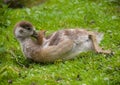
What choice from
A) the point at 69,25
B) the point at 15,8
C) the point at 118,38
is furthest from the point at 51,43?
the point at 15,8

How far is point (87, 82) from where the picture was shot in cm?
937

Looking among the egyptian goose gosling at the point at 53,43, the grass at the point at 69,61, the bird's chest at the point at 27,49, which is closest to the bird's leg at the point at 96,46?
the egyptian goose gosling at the point at 53,43

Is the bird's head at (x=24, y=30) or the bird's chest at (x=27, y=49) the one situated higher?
the bird's head at (x=24, y=30)

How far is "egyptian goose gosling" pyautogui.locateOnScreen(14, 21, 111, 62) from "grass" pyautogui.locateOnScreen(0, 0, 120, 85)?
0.59ft

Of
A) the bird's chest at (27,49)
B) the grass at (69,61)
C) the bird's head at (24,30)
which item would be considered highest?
→ the bird's head at (24,30)

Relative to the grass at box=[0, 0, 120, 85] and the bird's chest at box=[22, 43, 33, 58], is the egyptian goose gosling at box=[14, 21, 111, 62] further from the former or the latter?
the grass at box=[0, 0, 120, 85]

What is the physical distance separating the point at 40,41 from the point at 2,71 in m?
1.35

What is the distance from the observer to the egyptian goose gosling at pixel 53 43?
1051 cm

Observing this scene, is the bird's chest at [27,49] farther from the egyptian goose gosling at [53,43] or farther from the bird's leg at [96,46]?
the bird's leg at [96,46]

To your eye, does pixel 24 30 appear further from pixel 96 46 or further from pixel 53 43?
pixel 96 46

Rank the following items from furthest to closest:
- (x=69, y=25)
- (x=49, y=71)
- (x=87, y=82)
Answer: (x=69, y=25) < (x=49, y=71) < (x=87, y=82)

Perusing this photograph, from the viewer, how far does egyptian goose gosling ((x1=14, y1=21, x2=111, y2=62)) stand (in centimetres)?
1051

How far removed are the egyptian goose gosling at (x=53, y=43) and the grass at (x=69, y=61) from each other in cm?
18

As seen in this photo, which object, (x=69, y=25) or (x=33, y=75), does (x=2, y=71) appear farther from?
(x=69, y=25)
